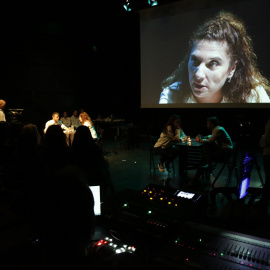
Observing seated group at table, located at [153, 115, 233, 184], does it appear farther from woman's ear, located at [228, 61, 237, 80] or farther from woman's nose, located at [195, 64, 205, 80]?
woman's nose, located at [195, 64, 205, 80]

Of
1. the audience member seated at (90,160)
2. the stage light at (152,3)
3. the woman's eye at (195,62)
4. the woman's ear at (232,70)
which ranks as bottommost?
the audience member seated at (90,160)

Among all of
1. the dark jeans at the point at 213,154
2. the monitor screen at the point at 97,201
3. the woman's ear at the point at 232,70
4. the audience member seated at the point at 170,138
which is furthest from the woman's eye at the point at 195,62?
the monitor screen at the point at 97,201

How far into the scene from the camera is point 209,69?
7.28m

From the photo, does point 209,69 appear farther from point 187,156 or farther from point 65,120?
point 65,120

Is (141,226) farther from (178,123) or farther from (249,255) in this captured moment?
(178,123)

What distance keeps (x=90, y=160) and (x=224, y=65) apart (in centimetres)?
587

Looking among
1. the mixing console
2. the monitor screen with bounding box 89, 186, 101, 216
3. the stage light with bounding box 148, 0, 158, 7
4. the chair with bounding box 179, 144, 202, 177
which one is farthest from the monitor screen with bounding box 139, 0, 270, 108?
the mixing console

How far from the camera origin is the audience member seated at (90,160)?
7.59 ft

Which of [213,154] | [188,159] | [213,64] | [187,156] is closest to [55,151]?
[213,154]

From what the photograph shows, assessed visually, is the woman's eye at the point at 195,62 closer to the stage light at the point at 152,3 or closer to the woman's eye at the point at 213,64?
the woman's eye at the point at 213,64

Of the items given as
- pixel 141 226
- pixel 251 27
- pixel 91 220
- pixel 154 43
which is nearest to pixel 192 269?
pixel 91 220

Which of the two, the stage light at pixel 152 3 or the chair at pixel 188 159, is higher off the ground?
the stage light at pixel 152 3

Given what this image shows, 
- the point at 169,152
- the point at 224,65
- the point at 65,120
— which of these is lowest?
the point at 169,152

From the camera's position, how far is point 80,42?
11.0 metres
